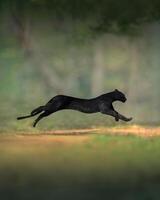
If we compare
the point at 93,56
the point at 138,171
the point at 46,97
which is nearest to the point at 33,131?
the point at 46,97

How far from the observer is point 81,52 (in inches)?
215

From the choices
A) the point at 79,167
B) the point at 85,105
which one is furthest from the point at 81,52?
the point at 79,167

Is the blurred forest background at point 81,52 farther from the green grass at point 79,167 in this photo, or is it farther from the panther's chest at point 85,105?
the green grass at point 79,167

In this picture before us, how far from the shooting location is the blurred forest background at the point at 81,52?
5.27 meters

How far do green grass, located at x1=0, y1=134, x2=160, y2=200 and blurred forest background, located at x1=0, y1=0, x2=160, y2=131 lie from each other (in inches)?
31.4

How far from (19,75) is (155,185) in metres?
2.50

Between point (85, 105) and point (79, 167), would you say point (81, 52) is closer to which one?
point (85, 105)

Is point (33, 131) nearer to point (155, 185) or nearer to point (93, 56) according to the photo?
point (93, 56)

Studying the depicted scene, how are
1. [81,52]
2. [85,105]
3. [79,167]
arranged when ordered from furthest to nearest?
[81,52] → [85,105] → [79,167]

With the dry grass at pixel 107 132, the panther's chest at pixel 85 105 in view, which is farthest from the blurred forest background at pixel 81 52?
the panther's chest at pixel 85 105

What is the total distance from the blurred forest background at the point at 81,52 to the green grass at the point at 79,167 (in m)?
0.80

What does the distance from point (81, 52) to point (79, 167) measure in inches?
78.6

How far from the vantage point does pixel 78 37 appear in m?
5.36

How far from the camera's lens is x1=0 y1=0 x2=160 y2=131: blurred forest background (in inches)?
208
